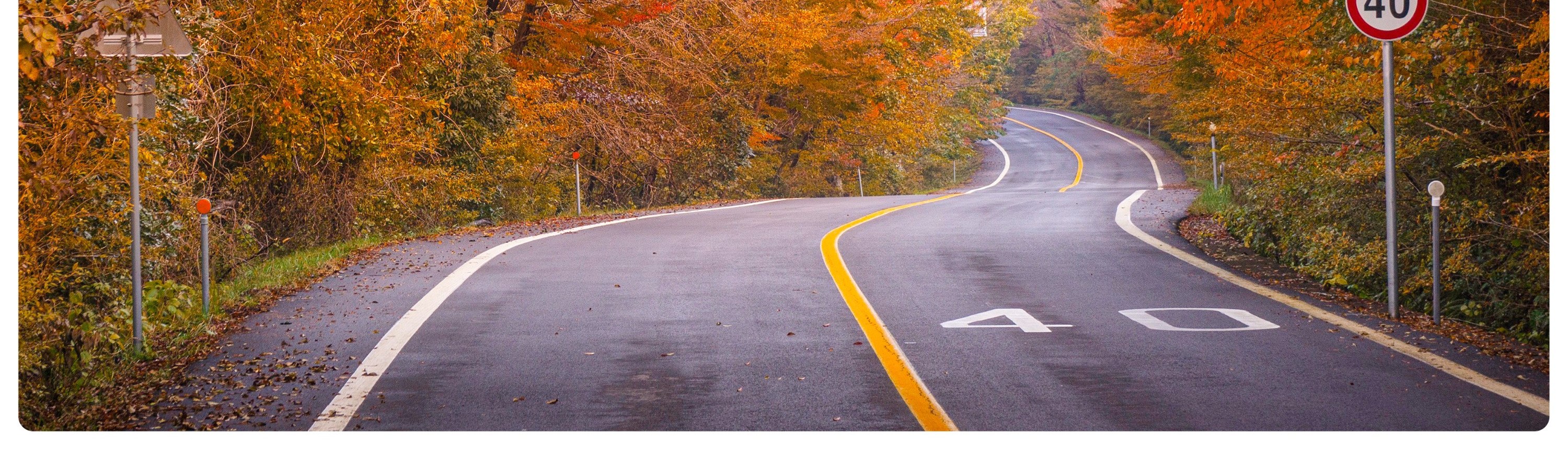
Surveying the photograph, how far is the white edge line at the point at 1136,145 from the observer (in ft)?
153

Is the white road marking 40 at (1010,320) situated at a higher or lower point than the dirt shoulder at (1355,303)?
higher

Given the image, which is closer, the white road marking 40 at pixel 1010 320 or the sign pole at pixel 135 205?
the sign pole at pixel 135 205

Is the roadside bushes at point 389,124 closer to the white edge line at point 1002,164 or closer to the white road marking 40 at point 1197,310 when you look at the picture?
the white road marking 40 at point 1197,310

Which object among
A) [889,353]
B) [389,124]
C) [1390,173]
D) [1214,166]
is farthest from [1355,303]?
Answer: [1214,166]

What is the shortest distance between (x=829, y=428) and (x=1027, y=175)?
161 ft

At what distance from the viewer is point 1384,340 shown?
23.5 ft

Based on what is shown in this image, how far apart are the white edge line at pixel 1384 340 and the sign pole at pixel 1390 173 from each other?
399 mm

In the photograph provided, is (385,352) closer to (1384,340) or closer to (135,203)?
(135,203)

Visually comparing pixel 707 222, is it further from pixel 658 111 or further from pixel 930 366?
pixel 930 366

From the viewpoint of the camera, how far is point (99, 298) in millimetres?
7547

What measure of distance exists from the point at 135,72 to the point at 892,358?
14.7 ft

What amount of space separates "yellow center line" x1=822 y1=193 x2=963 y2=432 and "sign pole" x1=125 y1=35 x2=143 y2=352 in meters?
4.33

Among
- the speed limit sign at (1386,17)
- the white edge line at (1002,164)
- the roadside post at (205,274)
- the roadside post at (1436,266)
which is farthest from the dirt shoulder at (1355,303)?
the white edge line at (1002,164)

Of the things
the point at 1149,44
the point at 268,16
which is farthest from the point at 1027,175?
the point at 268,16
